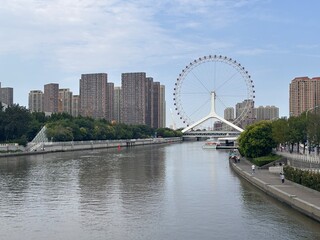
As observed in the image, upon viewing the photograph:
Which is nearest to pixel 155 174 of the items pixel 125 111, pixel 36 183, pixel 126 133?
pixel 36 183

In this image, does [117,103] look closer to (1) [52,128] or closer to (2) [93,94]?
(2) [93,94]

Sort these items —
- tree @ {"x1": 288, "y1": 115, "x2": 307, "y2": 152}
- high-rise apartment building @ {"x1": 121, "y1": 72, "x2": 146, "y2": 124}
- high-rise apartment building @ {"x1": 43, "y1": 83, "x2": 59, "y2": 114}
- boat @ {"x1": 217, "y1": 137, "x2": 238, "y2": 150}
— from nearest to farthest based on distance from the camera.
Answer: tree @ {"x1": 288, "y1": 115, "x2": 307, "y2": 152} → boat @ {"x1": 217, "y1": 137, "x2": 238, "y2": 150} → high-rise apartment building @ {"x1": 43, "y1": 83, "x2": 59, "y2": 114} → high-rise apartment building @ {"x1": 121, "y1": 72, "x2": 146, "y2": 124}

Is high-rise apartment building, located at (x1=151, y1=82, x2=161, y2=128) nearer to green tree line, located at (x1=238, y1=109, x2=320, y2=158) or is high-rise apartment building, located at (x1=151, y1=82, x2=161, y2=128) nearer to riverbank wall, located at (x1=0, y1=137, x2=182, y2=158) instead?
riverbank wall, located at (x1=0, y1=137, x2=182, y2=158)

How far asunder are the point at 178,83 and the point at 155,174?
208 feet

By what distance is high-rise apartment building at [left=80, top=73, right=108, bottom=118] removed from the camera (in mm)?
166000

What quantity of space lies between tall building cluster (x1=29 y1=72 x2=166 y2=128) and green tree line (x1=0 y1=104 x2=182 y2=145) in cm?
4143

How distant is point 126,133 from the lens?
120 metres

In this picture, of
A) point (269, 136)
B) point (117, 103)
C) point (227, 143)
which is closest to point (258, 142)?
point (269, 136)

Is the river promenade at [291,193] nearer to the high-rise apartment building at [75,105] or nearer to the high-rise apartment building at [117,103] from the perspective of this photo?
the high-rise apartment building at [75,105]

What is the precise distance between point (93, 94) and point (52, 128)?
284ft

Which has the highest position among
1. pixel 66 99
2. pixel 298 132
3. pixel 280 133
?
pixel 66 99

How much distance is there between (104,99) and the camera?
6634 inches

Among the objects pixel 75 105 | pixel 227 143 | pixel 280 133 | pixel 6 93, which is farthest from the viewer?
pixel 75 105

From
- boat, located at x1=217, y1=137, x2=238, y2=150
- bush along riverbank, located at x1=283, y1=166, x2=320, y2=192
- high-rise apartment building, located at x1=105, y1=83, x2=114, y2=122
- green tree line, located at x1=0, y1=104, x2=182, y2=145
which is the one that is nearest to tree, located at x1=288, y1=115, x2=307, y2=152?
bush along riverbank, located at x1=283, y1=166, x2=320, y2=192
